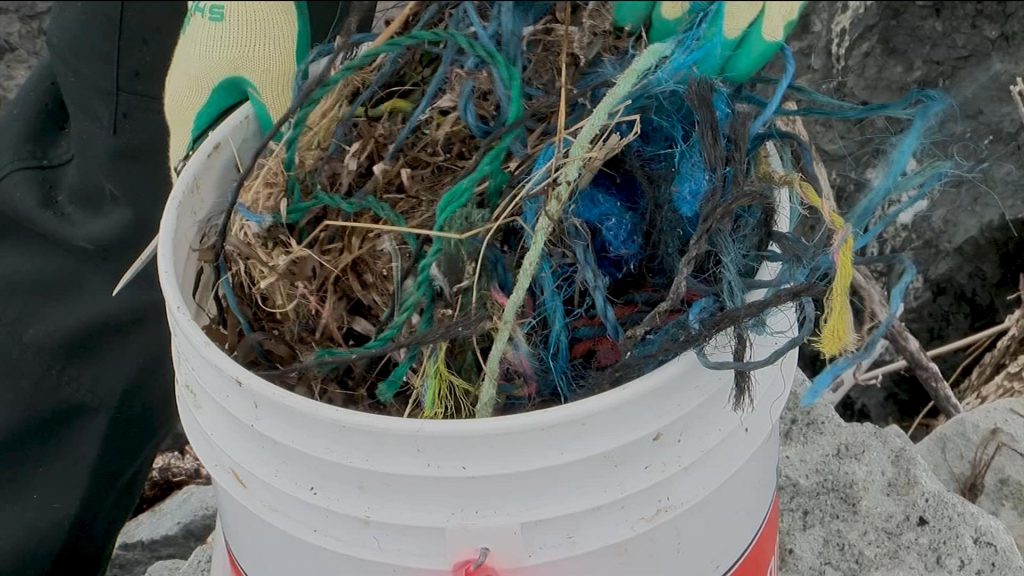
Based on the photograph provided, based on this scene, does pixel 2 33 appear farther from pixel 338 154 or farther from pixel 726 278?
pixel 726 278

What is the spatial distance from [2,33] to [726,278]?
1.58 meters

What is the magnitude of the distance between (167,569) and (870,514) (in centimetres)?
78

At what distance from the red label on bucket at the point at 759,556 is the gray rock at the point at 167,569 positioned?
0.41m

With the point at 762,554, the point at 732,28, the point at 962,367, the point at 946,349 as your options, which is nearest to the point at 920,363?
the point at 946,349

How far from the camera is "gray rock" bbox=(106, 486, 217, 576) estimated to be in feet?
4.34

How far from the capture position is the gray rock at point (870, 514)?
39.0 inches

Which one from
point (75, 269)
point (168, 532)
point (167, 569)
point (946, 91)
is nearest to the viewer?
point (75, 269)

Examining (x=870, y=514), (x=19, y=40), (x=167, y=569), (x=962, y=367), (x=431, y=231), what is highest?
(x=431, y=231)

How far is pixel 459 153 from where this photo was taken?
2.34ft

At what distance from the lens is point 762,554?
0.75 metres

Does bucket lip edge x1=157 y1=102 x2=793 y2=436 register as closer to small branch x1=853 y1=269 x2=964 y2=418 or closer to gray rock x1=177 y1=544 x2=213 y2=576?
gray rock x1=177 y1=544 x2=213 y2=576

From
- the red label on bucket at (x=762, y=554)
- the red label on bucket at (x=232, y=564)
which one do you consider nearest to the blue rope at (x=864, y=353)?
the red label on bucket at (x=762, y=554)

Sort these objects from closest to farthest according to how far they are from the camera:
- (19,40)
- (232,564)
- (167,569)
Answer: (232,564) < (167,569) < (19,40)

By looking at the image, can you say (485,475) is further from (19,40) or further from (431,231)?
(19,40)
